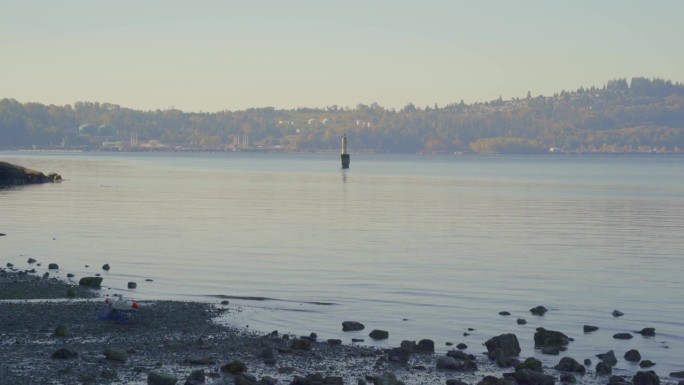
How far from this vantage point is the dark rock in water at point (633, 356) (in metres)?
23.5

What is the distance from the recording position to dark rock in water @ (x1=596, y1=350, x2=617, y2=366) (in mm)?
22938

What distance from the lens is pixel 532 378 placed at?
67.8 ft

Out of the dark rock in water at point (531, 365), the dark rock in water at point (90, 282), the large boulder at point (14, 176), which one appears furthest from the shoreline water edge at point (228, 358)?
the large boulder at point (14, 176)

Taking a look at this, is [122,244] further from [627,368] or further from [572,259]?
[627,368]

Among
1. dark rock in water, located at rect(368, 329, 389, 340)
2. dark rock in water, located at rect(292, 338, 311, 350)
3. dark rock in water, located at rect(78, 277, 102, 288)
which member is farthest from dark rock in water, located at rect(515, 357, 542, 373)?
dark rock in water, located at rect(78, 277, 102, 288)

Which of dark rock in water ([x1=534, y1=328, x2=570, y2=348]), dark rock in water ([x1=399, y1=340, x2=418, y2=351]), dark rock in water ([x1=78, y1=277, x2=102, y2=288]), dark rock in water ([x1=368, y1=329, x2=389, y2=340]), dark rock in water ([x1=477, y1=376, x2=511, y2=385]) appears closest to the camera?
dark rock in water ([x1=477, y1=376, x2=511, y2=385])

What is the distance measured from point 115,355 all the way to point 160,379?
235 cm

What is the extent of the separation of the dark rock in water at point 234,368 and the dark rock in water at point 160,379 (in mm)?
1500

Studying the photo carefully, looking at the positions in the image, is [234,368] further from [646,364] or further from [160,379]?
[646,364]

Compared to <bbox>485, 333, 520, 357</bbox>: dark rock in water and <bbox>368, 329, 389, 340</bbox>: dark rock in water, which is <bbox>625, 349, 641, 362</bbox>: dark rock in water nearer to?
<bbox>485, 333, 520, 357</bbox>: dark rock in water

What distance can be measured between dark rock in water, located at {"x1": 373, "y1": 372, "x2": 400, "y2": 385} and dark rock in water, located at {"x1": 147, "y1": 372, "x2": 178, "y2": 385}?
3825 millimetres

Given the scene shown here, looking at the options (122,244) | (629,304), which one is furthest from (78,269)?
(629,304)

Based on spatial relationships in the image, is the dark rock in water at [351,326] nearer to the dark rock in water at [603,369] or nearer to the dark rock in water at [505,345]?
the dark rock in water at [505,345]

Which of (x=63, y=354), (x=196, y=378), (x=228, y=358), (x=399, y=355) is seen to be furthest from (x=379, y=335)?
(x=63, y=354)
